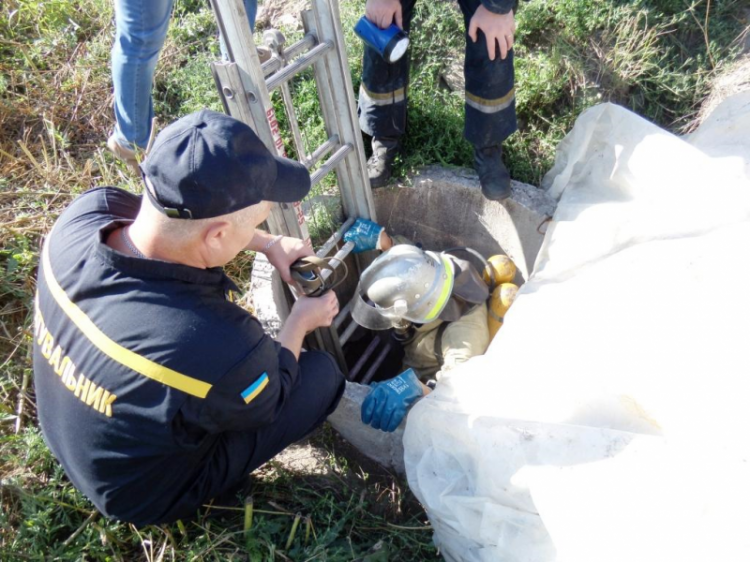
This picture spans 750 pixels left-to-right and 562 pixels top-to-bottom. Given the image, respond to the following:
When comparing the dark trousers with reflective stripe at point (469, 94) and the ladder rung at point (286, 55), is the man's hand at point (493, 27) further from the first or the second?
the ladder rung at point (286, 55)

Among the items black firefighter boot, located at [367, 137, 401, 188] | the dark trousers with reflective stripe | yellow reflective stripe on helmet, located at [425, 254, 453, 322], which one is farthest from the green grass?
yellow reflective stripe on helmet, located at [425, 254, 453, 322]

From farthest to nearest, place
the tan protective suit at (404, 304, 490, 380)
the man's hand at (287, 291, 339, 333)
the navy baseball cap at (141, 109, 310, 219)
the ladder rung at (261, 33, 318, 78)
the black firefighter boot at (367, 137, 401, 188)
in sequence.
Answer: the black firefighter boot at (367, 137, 401, 188) < the tan protective suit at (404, 304, 490, 380) < the man's hand at (287, 291, 339, 333) < the ladder rung at (261, 33, 318, 78) < the navy baseball cap at (141, 109, 310, 219)

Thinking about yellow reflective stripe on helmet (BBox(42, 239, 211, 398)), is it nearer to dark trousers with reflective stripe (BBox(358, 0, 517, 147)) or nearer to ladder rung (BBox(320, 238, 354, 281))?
ladder rung (BBox(320, 238, 354, 281))

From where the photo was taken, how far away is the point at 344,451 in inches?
94.7

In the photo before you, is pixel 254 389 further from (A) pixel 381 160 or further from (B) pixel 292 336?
(A) pixel 381 160

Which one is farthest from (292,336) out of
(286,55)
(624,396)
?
(624,396)

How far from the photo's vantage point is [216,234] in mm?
1492

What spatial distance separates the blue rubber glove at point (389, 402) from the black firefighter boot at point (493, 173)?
1.10 m

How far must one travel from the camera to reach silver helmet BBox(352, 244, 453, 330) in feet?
7.91

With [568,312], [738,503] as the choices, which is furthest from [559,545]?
[568,312]

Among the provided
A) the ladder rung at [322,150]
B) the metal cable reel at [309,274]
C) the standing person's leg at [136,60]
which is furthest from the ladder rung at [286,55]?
the metal cable reel at [309,274]

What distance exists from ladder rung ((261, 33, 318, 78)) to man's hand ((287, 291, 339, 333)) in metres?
0.80

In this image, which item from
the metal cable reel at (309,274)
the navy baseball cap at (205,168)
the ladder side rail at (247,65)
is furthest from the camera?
the metal cable reel at (309,274)

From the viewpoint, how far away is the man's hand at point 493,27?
239 cm
